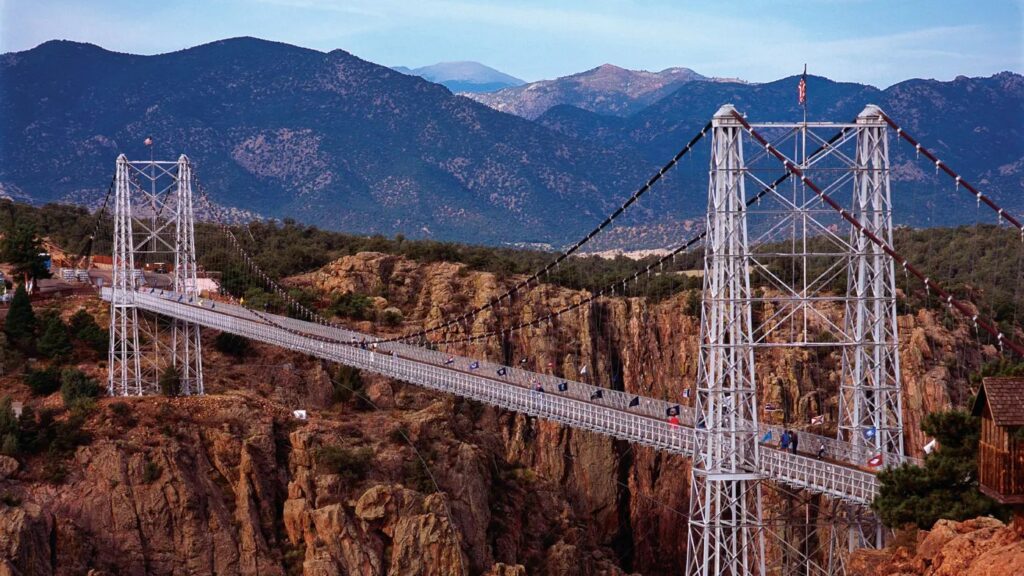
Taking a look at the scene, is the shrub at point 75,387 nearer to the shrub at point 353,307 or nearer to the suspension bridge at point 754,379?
the suspension bridge at point 754,379

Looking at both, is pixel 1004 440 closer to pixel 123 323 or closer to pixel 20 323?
pixel 123 323

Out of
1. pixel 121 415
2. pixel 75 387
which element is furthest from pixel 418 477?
pixel 75 387

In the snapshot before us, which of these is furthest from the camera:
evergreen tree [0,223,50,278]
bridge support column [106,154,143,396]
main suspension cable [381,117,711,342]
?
evergreen tree [0,223,50,278]

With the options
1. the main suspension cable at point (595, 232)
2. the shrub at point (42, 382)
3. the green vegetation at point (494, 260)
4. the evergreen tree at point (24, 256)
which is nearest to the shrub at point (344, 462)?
the main suspension cable at point (595, 232)

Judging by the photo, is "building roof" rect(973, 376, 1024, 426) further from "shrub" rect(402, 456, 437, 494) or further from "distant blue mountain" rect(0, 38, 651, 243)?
"distant blue mountain" rect(0, 38, 651, 243)

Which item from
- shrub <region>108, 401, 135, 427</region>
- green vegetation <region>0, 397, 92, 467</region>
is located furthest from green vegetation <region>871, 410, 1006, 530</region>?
green vegetation <region>0, 397, 92, 467</region>
